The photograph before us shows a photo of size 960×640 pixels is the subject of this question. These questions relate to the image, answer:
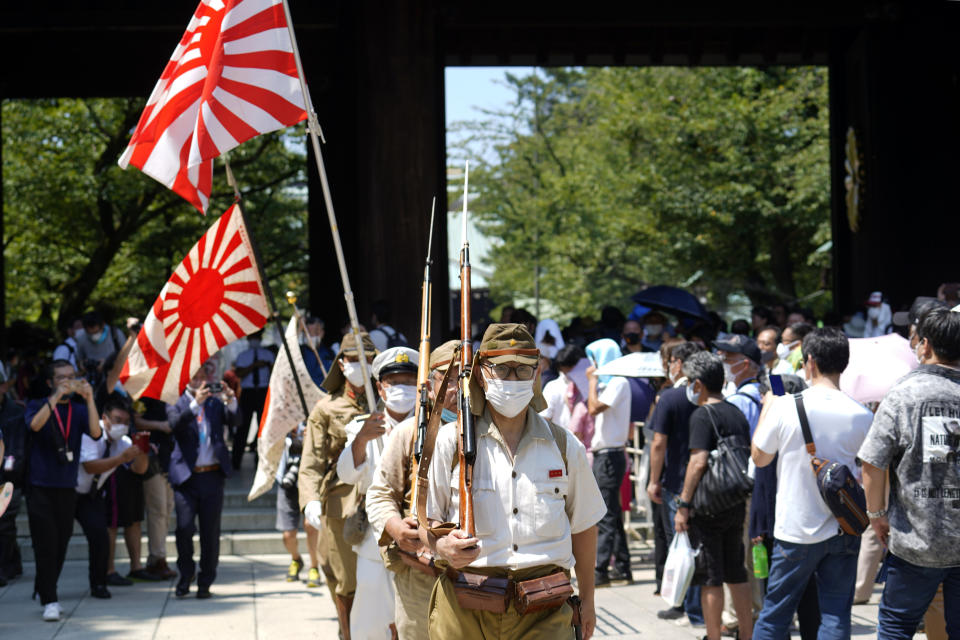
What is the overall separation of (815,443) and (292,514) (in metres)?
6.05

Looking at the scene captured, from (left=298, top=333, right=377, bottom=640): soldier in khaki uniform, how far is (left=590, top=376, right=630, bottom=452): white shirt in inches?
135

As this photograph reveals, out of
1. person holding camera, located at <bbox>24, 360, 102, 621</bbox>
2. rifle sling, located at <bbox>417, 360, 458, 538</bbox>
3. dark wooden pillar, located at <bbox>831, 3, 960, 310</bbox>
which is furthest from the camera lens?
dark wooden pillar, located at <bbox>831, 3, 960, 310</bbox>

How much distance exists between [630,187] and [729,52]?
14043 millimetres

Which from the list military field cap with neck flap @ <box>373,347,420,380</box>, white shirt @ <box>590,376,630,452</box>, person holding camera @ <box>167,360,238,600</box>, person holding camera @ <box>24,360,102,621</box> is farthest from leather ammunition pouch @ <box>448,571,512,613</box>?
person holding camera @ <box>167,360,238,600</box>

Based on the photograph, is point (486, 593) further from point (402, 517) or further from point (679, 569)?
point (679, 569)

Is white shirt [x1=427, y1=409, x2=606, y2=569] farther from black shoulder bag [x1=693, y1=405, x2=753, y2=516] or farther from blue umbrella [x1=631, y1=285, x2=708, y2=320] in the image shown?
blue umbrella [x1=631, y1=285, x2=708, y2=320]

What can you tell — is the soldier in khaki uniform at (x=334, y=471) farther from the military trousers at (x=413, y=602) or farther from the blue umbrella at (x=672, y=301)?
the blue umbrella at (x=672, y=301)

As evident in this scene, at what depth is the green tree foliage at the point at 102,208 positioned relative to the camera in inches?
916

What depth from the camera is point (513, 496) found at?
451 centimetres

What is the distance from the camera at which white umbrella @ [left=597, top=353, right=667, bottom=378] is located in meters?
10.0

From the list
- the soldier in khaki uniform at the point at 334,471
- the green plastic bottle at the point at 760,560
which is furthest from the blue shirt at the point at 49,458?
the green plastic bottle at the point at 760,560

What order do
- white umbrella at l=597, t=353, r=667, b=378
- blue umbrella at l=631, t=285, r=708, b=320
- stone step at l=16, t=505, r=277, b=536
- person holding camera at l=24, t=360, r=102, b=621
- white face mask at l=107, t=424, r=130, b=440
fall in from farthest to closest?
blue umbrella at l=631, t=285, r=708, b=320, stone step at l=16, t=505, r=277, b=536, white face mask at l=107, t=424, r=130, b=440, white umbrella at l=597, t=353, r=667, b=378, person holding camera at l=24, t=360, r=102, b=621

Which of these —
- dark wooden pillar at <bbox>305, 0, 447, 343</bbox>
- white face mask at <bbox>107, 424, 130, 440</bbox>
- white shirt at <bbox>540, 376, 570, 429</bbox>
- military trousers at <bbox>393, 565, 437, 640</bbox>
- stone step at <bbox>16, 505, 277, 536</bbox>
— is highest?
dark wooden pillar at <bbox>305, 0, 447, 343</bbox>

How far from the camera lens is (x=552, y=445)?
463 centimetres
